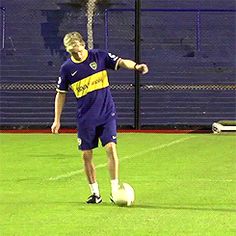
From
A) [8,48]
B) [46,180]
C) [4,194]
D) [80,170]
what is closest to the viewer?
[4,194]

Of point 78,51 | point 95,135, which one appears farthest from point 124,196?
point 78,51

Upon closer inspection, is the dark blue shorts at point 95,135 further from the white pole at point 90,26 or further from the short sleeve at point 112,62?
the white pole at point 90,26

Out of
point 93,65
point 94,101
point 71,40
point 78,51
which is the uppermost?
point 71,40

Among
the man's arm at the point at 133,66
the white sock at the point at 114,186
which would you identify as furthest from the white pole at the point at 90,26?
the white sock at the point at 114,186

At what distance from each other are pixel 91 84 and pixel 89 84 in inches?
0.9

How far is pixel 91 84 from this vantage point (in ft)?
34.8

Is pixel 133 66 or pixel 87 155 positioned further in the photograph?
pixel 87 155

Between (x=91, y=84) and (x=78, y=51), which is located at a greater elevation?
(x=78, y=51)

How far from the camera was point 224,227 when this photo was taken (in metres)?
8.66

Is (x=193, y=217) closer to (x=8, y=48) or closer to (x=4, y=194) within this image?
(x=4, y=194)

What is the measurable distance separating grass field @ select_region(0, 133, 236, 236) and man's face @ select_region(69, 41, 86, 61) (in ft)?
5.22

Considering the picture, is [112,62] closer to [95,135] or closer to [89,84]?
[89,84]

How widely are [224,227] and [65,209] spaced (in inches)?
80.5

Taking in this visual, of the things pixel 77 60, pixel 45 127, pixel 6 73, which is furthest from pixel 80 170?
pixel 6 73
